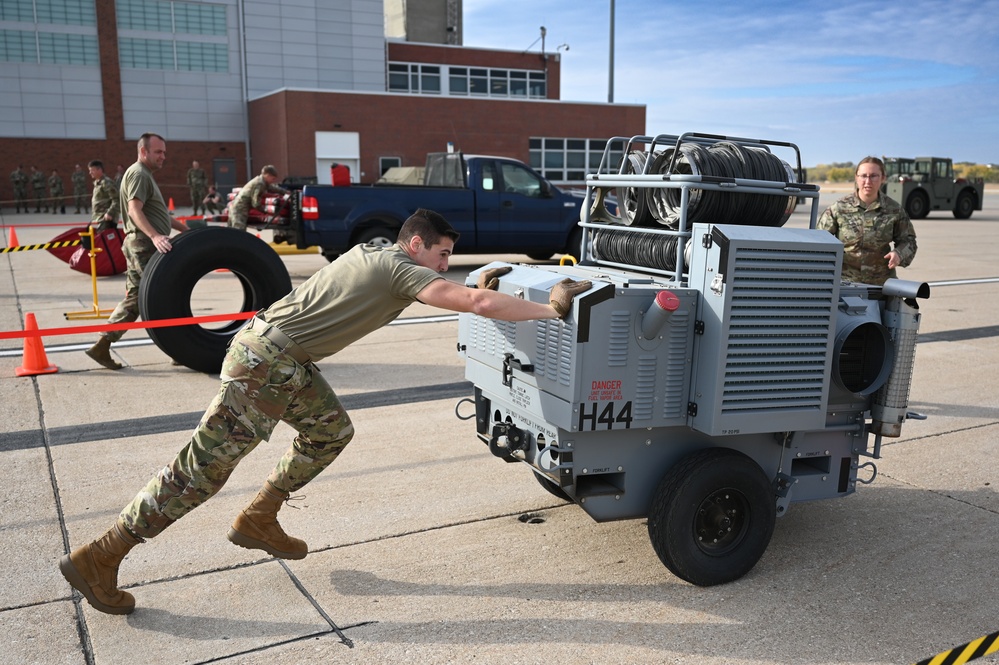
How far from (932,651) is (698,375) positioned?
1398 millimetres

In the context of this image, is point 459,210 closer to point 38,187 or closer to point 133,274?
point 133,274

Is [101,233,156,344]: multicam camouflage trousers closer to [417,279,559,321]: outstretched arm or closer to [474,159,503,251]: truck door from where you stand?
[417,279,559,321]: outstretched arm

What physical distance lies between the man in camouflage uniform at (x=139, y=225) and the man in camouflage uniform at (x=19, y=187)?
32.5 m

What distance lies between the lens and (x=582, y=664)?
127 inches

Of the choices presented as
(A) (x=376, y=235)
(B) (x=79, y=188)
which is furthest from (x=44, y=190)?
(A) (x=376, y=235)

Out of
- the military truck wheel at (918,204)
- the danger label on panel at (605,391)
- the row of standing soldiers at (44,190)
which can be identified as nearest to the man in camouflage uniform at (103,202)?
the danger label on panel at (605,391)

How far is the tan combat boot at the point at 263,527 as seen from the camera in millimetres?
3936

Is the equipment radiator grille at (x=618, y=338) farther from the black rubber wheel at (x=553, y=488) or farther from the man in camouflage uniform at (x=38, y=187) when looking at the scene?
the man in camouflage uniform at (x=38, y=187)

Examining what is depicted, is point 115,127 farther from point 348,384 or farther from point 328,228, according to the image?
point 348,384

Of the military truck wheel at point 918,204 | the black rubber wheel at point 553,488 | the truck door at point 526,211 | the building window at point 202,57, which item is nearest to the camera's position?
the black rubber wheel at point 553,488

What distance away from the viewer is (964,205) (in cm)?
3191

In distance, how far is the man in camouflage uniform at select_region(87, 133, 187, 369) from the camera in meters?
7.69

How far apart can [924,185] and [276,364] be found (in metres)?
31.7

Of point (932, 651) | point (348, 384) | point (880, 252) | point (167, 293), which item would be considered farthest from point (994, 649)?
point (167, 293)
